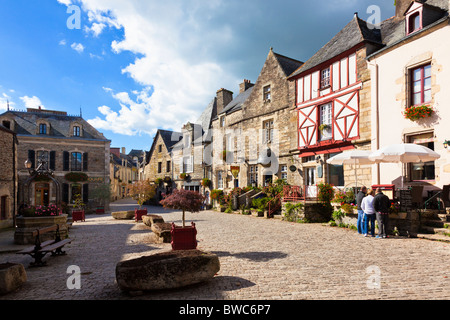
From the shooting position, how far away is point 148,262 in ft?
14.4

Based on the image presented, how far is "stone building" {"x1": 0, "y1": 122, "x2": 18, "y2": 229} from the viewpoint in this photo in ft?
41.2

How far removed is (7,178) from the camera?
12969 millimetres

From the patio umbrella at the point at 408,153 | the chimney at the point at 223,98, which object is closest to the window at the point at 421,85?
the patio umbrella at the point at 408,153

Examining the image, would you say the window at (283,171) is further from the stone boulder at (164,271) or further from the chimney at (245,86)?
the stone boulder at (164,271)

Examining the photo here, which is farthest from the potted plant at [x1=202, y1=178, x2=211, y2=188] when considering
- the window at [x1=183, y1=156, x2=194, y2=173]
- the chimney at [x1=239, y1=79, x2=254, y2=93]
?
the chimney at [x1=239, y1=79, x2=254, y2=93]

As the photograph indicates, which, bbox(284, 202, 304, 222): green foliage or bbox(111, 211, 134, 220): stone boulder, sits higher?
bbox(284, 202, 304, 222): green foliage

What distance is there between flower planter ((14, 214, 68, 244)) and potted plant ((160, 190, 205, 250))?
4.49 m

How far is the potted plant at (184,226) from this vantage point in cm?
695

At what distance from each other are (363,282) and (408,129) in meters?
8.17

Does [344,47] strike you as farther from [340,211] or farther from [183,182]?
[183,182]

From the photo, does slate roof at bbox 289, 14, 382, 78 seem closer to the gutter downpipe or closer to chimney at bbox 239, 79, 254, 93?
the gutter downpipe

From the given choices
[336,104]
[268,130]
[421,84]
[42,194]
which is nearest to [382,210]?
[421,84]
